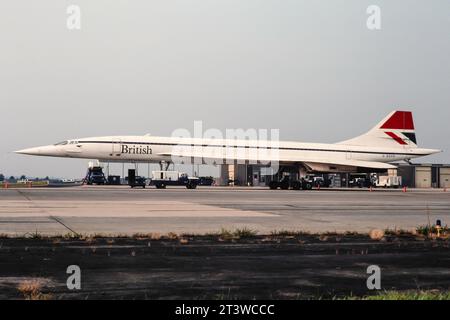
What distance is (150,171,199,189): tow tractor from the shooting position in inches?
2608

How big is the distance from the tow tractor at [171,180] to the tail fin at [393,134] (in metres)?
20.3

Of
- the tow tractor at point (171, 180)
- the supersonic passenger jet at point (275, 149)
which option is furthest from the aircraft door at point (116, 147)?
the tow tractor at point (171, 180)

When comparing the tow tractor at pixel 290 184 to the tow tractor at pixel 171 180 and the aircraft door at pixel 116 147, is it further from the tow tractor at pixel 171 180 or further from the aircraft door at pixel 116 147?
the aircraft door at pixel 116 147

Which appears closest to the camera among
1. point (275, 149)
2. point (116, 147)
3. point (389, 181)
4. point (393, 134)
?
point (116, 147)

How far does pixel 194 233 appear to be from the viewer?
57.7 ft

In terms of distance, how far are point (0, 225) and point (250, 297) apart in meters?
13.6

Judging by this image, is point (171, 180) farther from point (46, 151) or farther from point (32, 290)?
point (32, 290)

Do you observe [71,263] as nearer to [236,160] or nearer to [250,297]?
[250,297]

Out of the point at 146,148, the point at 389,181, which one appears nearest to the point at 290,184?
the point at 146,148

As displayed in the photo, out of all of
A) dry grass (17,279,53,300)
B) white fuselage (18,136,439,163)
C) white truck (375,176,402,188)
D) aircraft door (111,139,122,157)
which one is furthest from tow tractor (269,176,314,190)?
dry grass (17,279,53,300)

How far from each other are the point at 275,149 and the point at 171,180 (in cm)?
1353

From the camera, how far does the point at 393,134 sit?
235ft

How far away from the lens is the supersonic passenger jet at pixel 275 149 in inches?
2367
